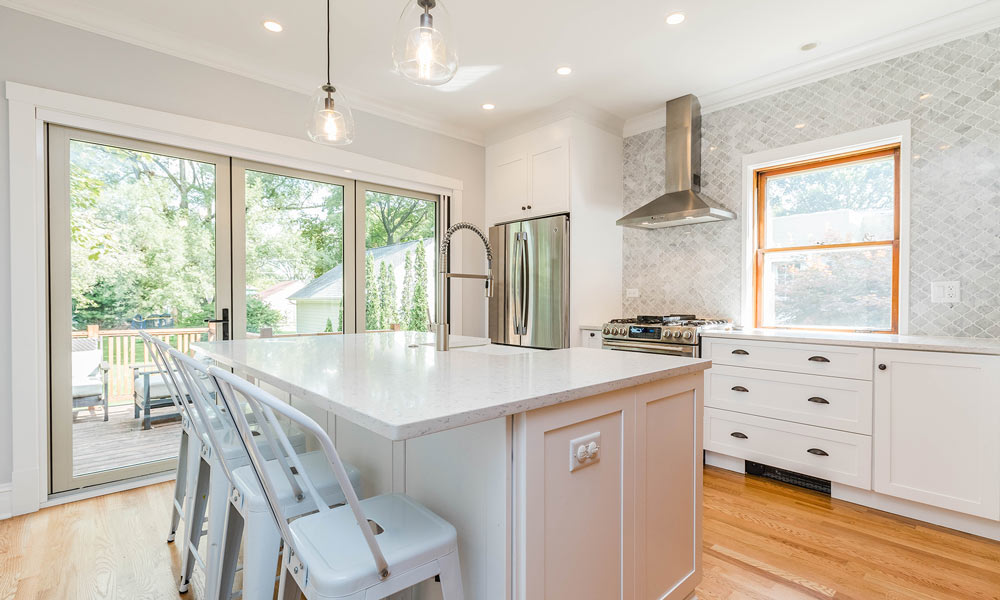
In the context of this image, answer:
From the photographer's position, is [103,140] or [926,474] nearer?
[926,474]

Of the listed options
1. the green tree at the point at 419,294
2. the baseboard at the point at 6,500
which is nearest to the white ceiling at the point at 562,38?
the green tree at the point at 419,294

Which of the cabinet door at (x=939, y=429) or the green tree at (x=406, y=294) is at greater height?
the green tree at (x=406, y=294)

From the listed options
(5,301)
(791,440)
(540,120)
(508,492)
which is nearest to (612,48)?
(540,120)

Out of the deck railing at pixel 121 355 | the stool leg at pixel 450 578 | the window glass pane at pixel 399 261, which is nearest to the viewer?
the stool leg at pixel 450 578

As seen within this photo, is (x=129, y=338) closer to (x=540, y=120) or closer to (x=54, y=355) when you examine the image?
(x=54, y=355)

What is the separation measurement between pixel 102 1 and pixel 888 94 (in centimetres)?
A: 448

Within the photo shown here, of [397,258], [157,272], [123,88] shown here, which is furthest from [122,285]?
[397,258]

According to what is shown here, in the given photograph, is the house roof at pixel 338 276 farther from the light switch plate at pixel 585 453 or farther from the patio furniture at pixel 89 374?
the light switch plate at pixel 585 453

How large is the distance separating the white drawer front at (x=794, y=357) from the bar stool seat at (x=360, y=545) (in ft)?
7.99

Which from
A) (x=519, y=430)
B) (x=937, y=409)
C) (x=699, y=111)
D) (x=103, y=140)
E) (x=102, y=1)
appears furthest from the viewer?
(x=699, y=111)

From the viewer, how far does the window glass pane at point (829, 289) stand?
2.92m

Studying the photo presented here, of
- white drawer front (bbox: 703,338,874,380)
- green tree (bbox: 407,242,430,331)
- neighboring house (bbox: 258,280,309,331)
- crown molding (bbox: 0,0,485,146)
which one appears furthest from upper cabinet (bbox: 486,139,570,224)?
neighboring house (bbox: 258,280,309,331)

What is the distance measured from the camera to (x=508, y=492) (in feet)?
3.27

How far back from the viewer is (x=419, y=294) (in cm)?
411
